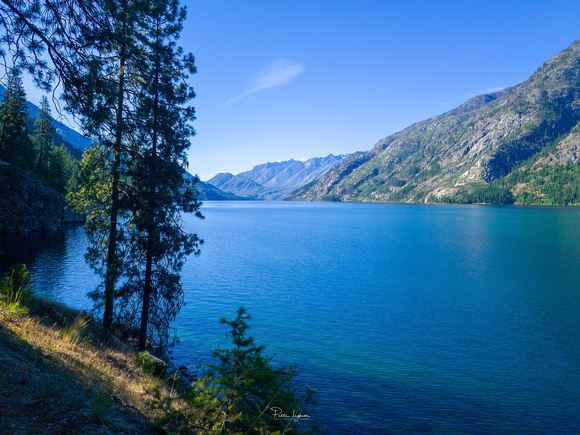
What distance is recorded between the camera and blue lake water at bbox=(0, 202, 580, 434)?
1778 cm

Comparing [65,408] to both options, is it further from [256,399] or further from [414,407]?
[414,407]

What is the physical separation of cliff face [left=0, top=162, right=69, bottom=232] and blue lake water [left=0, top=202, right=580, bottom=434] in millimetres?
15088

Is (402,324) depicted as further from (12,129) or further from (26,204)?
(26,204)

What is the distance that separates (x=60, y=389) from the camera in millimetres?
8734

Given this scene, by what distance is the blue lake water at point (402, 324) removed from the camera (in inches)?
700

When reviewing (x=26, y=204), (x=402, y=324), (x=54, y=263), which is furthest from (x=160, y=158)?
(x=26, y=204)

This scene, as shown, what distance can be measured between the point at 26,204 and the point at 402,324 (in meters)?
86.5

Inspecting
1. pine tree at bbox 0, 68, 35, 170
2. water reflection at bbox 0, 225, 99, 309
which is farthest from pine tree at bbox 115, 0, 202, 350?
pine tree at bbox 0, 68, 35, 170

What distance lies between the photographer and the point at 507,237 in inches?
3307

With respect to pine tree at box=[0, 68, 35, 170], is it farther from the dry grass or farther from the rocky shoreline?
the dry grass

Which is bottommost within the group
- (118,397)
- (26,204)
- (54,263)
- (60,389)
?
(54,263)

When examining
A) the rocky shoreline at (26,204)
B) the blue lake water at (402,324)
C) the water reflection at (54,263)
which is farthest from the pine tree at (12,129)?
the blue lake water at (402,324)

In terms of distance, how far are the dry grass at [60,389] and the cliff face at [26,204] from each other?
65.6m

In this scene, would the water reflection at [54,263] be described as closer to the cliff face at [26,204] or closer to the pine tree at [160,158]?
the cliff face at [26,204]
